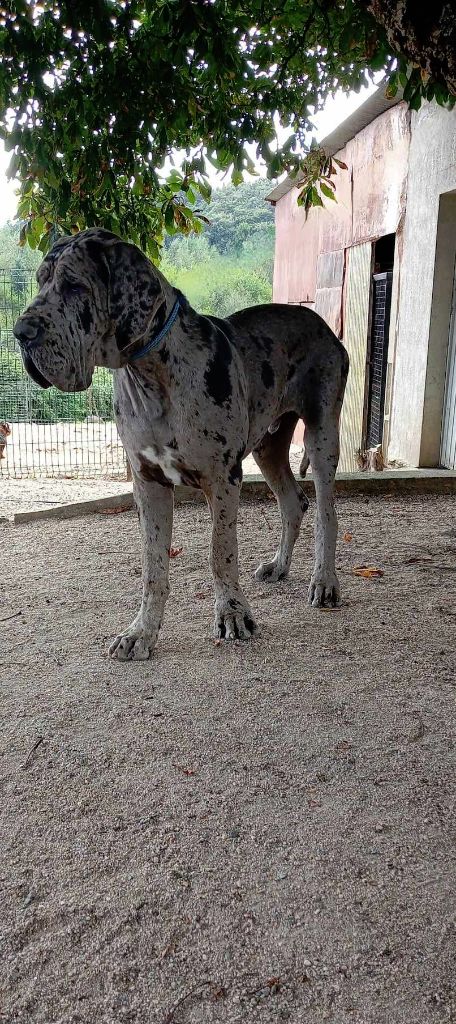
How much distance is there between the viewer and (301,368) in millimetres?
4246

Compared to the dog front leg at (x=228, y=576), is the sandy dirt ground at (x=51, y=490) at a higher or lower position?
lower

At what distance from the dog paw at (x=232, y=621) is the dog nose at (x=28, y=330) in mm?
1571

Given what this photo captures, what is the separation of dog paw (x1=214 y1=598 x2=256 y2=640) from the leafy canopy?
228cm

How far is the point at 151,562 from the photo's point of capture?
3697 mm

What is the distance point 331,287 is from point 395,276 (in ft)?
12.8

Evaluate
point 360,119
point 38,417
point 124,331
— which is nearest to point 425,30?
point 124,331

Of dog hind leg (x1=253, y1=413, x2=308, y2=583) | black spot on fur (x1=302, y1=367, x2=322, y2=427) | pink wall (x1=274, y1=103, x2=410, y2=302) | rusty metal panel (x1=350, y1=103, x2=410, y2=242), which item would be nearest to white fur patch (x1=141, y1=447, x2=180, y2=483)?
black spot on fur (x1=302, y1=367, x2=322, y2=427)

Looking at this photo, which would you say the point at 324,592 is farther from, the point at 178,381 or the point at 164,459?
the point at 178,381

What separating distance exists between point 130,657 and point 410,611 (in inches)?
60.1

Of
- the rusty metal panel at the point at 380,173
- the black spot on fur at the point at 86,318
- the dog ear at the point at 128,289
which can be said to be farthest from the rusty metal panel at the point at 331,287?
the black spot on fur at the point at 86,318

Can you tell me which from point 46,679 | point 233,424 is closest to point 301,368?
point 233,424

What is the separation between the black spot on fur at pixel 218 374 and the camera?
11.3ft

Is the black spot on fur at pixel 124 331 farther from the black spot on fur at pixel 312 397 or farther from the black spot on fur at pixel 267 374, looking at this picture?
the black spot on fur at pixel 312 397

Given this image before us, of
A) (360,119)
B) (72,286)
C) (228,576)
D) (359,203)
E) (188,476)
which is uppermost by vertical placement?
(360,119)
